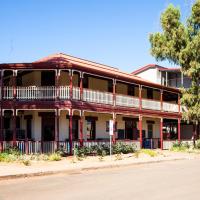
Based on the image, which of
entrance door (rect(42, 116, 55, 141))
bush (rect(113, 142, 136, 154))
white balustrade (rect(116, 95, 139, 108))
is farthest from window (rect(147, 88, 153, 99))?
entrance door (rect(42, 116, 55, 141))

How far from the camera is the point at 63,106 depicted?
27.2m

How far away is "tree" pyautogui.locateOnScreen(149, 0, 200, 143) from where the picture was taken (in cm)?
3741

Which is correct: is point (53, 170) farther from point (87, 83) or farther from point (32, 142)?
point (87, 83)

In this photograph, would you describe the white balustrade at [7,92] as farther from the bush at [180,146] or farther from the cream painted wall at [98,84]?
the bush at [180,146]

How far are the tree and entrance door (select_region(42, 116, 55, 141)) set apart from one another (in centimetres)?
1397

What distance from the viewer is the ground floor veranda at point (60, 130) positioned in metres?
27.3

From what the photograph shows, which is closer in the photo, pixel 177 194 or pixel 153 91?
pixel 177 194

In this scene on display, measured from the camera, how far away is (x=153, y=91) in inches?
1618

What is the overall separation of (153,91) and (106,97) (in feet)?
36.9

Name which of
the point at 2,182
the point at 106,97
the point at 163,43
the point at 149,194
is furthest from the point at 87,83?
the point at 149,194

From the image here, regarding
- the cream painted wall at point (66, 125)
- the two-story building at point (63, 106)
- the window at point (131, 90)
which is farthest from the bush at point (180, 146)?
the window at point (131, 90)

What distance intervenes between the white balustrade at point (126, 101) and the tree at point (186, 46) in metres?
6.17

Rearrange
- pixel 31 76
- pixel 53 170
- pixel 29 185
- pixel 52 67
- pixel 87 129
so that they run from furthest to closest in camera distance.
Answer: pixel 87 129
pixel 31 76
pixel 52 67
pixel 53 170
pixel 29 185

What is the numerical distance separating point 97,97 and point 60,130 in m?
3.62
